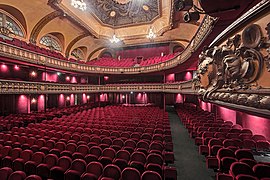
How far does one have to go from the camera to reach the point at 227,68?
1654 mm

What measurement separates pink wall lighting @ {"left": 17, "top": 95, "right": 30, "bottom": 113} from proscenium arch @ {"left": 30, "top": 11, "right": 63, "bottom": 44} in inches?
165

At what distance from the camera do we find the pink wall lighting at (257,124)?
5.12m

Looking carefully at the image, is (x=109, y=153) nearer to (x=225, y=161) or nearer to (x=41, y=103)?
(x=225, y=161)

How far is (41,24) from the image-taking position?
1045 cm

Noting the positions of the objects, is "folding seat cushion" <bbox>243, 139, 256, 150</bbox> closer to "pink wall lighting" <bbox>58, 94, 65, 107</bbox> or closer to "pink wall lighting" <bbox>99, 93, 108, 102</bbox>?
"pink wall lighting" <bbox>58, 94, 65, 107</bbox>

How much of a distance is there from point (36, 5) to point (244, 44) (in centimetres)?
1155

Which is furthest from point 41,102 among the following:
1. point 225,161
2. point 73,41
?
point 225,161

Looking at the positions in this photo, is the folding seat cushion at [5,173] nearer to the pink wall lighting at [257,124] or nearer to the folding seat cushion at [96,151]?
the folding seat cushion at [96,151]

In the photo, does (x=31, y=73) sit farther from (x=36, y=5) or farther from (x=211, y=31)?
(x=211, y=31)

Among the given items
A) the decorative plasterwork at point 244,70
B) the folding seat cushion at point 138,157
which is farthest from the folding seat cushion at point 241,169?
the folding seat cushion at point 138,157

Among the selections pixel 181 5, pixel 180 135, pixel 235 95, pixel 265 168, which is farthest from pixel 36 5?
pixel 265 168

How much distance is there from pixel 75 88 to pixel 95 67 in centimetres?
287

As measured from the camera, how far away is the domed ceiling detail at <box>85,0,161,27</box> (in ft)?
41.1

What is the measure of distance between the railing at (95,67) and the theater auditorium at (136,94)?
7 centimetres
